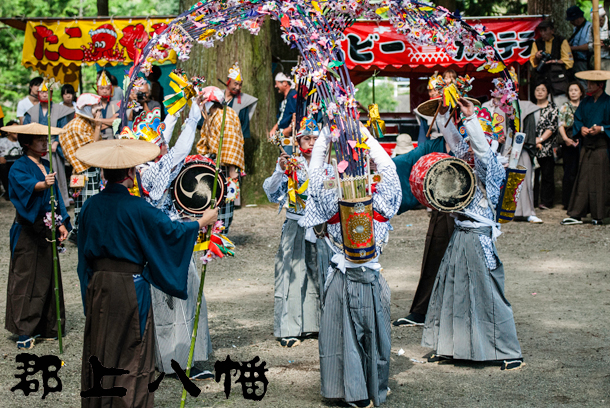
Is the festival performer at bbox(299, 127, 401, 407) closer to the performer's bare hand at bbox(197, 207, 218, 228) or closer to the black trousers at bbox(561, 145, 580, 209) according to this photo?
the performer's bare hand at bbox(197, 207, 218, 228)

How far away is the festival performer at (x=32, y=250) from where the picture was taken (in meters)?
5.63

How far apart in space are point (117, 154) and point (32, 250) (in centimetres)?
231

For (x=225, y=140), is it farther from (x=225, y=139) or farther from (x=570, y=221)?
(x=570, y=221)

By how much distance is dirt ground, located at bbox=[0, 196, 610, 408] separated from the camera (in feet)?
15.2

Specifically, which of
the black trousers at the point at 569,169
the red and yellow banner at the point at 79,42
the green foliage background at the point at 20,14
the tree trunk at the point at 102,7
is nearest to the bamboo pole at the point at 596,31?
the black trousers at the point at 569,169

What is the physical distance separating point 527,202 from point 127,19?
8.37m

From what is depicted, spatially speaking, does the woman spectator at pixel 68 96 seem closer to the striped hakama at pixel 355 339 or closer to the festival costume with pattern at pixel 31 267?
the festival costume with pattern at pixel 31 267

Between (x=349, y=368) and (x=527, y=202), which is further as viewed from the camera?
(x=527, y=202)

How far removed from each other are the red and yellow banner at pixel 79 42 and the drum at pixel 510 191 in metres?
9.82

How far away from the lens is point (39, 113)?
36.8 ft

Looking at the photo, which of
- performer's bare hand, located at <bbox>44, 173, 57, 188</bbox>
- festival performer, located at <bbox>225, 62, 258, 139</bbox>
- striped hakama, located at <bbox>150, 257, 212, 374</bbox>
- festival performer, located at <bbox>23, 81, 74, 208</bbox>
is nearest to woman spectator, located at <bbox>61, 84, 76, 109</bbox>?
festival performer, located at <bbox>23, 81, 74, 208</bbox>

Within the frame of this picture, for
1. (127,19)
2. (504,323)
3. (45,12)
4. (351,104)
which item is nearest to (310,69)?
(351,104)

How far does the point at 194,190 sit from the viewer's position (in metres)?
5.04

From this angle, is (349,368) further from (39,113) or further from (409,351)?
(39,113)
